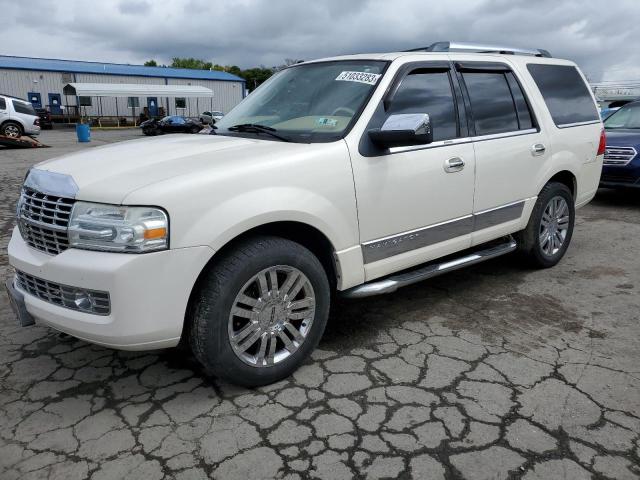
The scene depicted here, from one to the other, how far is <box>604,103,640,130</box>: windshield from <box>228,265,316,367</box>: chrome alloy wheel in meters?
8.34

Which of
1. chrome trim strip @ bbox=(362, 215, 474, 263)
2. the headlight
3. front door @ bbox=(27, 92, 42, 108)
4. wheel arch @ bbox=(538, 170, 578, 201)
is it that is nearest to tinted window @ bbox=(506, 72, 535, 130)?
wheel arch @ bbox=(538, 170, 578, 201)

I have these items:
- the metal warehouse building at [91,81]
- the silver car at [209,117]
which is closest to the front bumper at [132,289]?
the silver car at [209,117]

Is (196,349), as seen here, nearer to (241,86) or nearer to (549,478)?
(549,478)

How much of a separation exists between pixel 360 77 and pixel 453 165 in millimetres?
874

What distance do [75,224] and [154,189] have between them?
429 millimetres

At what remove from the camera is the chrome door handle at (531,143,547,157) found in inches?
169

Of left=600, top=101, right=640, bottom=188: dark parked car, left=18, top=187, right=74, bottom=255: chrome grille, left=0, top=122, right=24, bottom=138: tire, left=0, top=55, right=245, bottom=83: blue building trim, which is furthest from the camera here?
left=0, top=55, right=245, bottom=83: blue building trim

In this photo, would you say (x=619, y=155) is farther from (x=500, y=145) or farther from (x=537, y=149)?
(x=500, y=145)

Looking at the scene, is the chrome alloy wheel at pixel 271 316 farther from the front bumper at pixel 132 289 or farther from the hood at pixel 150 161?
the hood at pixel 150 161

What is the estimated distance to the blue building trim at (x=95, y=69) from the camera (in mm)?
46250

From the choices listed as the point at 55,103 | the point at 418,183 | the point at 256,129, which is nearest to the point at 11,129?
the point at 256,129

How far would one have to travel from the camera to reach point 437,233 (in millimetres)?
3650

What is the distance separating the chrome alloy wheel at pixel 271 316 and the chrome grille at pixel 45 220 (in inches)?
36.5

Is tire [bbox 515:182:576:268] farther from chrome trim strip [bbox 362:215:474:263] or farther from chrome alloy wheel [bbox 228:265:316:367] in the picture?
chrome alloy wheel [bbox 228:265:316:367]
